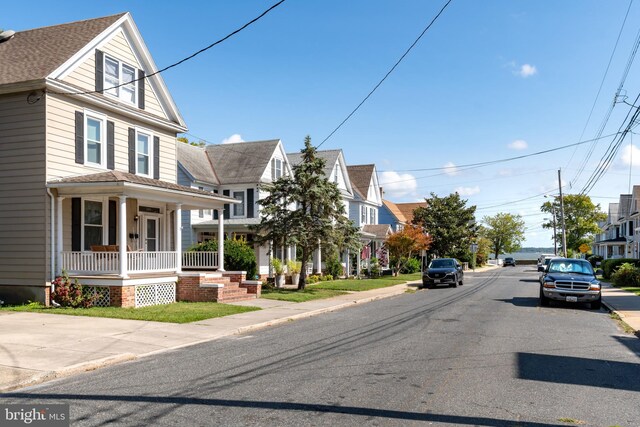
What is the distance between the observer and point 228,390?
7.55m

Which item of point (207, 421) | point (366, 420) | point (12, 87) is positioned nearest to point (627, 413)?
point (366, 420)

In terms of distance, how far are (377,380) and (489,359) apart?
8.96 feet

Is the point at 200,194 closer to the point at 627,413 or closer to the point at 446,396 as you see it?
the point at 446,396

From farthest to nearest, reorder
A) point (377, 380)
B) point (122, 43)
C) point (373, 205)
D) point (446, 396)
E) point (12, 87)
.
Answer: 1. point (373, 205)
2. point (122, 43)
3. point (12, 87)
4. point (377, 380)
5. point (446, 396)

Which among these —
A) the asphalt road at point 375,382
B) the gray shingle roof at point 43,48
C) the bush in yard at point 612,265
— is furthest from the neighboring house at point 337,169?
Answer: the asphalt road at point 375,382

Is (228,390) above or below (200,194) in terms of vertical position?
below

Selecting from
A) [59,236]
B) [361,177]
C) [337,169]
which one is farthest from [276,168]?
[59,236]

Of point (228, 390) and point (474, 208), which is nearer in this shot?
point (228, 390)

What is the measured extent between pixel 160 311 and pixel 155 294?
8.38 ft

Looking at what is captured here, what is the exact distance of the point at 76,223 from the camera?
19062mm

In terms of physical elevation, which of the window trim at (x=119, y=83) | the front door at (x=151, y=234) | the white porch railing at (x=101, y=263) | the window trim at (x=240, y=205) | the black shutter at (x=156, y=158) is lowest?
the white porch railing at (x=101, y=263)

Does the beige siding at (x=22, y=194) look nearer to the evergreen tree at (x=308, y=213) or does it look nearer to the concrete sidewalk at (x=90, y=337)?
the concrete sidewalk at (x=90, y=337)

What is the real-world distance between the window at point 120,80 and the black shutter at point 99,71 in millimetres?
188

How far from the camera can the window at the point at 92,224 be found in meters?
19.4
